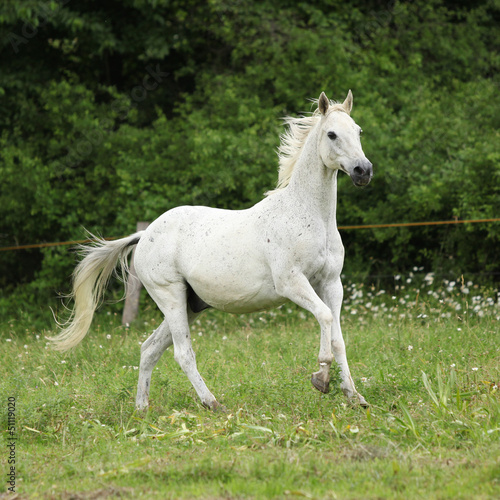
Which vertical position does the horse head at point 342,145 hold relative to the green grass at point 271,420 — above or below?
above

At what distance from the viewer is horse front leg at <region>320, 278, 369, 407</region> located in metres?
5.18

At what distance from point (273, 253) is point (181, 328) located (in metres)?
1.15

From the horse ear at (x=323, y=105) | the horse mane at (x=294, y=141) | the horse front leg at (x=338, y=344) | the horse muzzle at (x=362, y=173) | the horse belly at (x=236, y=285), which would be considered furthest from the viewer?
the horse mane at (x=294, y=141)

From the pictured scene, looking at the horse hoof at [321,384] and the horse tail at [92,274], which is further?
the horse tail at [92,274]

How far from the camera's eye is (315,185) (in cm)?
545

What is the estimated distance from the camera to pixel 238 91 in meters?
13.1

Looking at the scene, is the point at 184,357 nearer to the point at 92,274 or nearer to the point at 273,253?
the point at 273,253

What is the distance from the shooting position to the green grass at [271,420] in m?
3.88

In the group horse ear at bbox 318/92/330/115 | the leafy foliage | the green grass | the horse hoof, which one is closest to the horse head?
horse ear at bbox 318/92/330/115

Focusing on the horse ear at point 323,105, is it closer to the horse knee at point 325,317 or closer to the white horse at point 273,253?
the white horse at point 273,253

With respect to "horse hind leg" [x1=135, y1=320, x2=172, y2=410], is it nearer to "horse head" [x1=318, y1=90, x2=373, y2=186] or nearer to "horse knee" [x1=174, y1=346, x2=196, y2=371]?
"horse knee" [x1=174, y1=346, x2=196, y2=371]

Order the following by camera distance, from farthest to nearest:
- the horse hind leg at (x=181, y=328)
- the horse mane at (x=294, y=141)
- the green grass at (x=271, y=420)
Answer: the horse hind leg at (x=181, y=328) < the horse mane at (x=294, y=141) < the green grass at (x=271, y=420)

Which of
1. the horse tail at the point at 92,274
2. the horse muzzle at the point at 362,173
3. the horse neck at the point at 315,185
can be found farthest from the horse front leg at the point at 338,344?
the horse tail at the point at 92,274

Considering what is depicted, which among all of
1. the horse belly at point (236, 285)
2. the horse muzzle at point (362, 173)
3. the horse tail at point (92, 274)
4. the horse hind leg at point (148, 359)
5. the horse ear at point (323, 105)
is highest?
the horse ear at point (323, 105)
